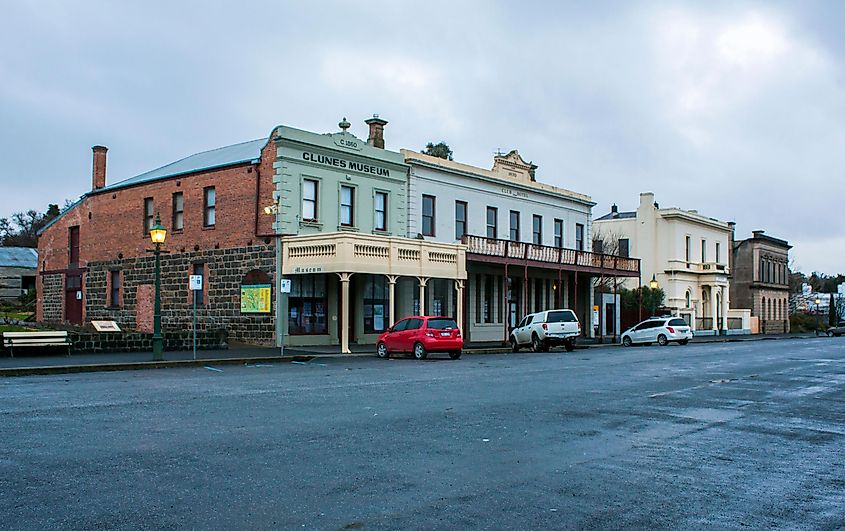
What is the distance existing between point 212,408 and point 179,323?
2387cm

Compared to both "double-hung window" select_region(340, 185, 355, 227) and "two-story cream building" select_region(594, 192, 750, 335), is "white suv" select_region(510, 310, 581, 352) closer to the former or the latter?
"double-hung window" select_region(340, 185, 355, 227)

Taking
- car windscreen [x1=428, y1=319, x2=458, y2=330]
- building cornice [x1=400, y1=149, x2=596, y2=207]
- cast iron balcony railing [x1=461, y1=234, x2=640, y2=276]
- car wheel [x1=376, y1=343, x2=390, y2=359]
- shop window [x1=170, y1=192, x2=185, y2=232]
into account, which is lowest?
car wheel [x1=376, y1=343, x2=390, y2=359]

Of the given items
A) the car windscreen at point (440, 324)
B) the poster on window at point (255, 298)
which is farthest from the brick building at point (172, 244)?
the car windscreen at point (440, 324)

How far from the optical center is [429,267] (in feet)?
Answer: 113

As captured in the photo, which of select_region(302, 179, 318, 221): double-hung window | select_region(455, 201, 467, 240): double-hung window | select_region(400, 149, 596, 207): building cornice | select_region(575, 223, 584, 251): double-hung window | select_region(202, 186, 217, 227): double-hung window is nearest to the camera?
select_region(302, 179, 318, 221): double-hung window

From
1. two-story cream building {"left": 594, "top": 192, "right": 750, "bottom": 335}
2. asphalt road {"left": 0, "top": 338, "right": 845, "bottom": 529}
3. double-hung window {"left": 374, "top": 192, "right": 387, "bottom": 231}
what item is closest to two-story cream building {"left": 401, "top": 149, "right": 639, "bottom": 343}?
double-hung window {"left": 374, "top": 192, "right": 387, "bottom": 231}

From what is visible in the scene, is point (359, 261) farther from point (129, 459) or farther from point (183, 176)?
point (129, 459)

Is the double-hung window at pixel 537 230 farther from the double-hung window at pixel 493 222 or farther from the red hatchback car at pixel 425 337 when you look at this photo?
the red hatchback car at pixel 425 337

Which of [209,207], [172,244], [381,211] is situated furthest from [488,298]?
[172,244]

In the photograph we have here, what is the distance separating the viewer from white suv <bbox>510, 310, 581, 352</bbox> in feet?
117

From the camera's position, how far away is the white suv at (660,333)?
4438 centimetres

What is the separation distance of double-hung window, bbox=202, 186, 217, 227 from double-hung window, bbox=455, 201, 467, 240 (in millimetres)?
11815

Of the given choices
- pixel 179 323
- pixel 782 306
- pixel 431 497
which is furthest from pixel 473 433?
pixel 782 306

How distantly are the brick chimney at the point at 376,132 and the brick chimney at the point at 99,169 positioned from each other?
14.5 m
